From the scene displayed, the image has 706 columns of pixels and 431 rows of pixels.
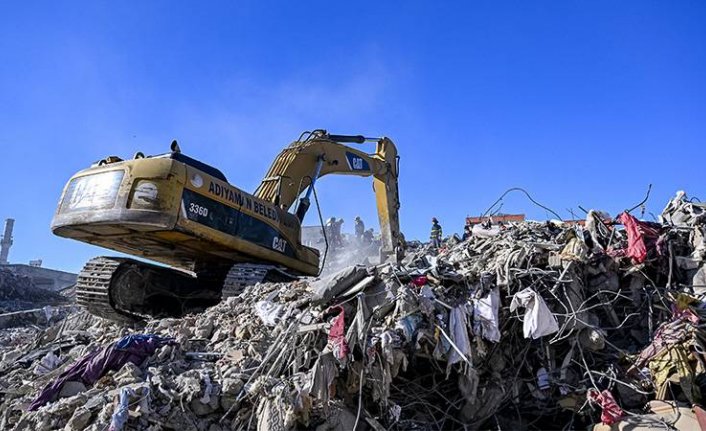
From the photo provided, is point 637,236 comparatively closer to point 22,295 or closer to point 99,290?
point 99,290

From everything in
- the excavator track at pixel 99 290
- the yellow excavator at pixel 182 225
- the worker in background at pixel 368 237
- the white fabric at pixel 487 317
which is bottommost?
the white fabric at pixel 487 317

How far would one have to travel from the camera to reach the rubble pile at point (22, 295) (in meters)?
15.2

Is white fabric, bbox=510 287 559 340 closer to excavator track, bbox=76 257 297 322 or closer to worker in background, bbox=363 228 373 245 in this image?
excavator track, bbox=76 257 297 322

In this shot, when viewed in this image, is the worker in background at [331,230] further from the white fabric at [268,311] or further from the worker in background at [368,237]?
the white fabric at [268,311]

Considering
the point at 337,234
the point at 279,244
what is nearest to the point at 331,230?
the point at 337,234

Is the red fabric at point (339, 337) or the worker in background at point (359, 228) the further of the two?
the worker in background at point (359, 228)

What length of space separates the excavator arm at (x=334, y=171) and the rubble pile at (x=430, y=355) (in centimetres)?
314

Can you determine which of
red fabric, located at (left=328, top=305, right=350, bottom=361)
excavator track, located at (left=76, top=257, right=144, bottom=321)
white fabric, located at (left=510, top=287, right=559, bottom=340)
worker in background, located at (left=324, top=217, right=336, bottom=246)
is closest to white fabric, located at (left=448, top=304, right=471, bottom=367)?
white fabric, located at (left=510, top=287, right=559, bottom=340)

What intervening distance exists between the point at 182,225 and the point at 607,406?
4.74 metres

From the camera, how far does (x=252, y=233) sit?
7469 mm

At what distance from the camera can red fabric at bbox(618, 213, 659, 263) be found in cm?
543

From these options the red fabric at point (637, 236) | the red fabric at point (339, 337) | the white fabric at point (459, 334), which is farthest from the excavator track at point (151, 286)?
the red fabric at point (637, 236)

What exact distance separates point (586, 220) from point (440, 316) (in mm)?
2554

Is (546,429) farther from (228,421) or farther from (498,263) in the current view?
(228,421)
